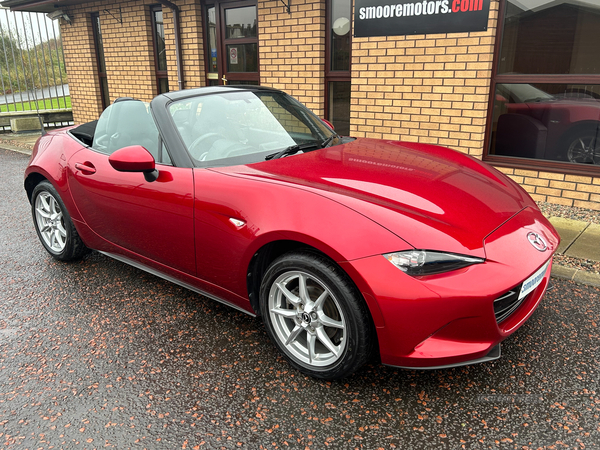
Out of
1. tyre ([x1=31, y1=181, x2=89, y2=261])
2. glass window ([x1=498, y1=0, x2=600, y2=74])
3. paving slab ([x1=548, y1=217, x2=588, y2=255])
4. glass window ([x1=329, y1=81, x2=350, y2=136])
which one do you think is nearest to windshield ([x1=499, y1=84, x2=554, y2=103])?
glass window ([x1=498, y1=0, x2=600, y2=74])

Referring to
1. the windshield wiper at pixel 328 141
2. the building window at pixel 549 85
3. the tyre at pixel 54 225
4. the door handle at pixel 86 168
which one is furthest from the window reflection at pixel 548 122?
the tyre at pixel 54 225

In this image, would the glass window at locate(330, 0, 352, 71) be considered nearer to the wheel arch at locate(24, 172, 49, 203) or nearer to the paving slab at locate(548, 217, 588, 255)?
the paving slab at locate(548, 217, 588, 255)

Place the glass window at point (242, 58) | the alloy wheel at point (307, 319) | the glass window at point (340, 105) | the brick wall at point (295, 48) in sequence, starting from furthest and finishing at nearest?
the glass window at point (242, 58) < the glass window at point (340, 105) < the brick wall at point (295, 48) < the alloy wheel at point (307, 319)

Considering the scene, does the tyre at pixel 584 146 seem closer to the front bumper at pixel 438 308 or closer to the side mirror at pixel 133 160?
the front bumper at pixel 438 308

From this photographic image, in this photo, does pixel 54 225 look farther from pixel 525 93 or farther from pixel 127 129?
pixel 525 93

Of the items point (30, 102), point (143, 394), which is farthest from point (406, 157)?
point (30, 102)

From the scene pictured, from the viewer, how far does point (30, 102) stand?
13352 millimetres

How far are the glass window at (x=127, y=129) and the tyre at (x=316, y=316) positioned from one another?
1194mm

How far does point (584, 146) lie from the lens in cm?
538

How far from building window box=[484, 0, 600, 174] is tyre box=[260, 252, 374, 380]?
13.9 feet

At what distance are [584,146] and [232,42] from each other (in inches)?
223

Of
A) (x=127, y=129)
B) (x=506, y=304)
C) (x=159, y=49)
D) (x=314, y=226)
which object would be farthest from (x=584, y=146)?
(x=159, y=49)

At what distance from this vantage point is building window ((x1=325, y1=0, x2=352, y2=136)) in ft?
21.7

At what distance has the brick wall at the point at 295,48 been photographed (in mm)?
6746
